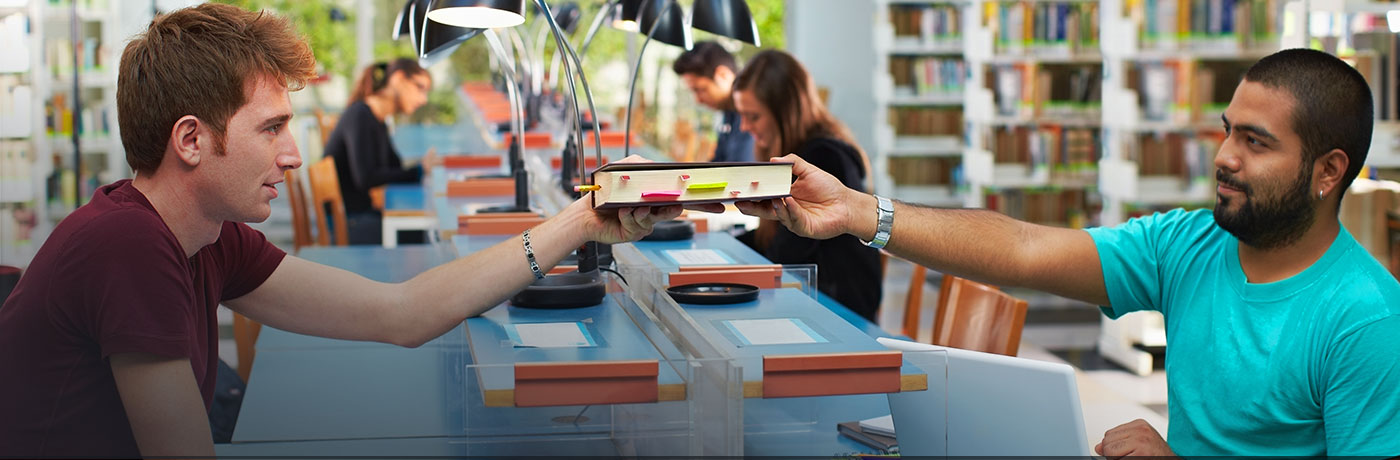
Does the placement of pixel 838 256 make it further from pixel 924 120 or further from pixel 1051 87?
pixel 924 120

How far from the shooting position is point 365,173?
5.52 meters

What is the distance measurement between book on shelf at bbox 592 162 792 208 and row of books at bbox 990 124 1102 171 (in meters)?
5.05

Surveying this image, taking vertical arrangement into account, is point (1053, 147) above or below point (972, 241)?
above

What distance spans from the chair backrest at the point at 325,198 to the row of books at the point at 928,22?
4298mm

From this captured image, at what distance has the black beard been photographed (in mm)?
1706

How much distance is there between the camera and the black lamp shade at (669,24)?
286 centimetres

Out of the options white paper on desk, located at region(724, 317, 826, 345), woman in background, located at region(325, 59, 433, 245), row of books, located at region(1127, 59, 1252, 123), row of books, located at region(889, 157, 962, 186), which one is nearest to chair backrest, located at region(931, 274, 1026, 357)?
white paper on desk, located at region(724, 317, 826, 345)

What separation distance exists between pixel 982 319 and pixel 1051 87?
4080mm

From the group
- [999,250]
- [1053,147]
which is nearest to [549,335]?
[999,250]

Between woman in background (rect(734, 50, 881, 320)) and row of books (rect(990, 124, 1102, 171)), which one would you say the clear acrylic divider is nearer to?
woman in background (rect(734, 50, 881, 320))

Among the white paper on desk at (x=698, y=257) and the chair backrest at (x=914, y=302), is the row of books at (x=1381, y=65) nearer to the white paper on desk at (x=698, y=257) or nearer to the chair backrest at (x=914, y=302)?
the chair backrest at (x=914, y=302)

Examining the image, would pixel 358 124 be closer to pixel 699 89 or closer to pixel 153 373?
pixel 699 89

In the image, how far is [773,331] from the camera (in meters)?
1.71

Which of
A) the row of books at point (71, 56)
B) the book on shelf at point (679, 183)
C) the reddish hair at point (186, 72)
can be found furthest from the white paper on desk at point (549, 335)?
the row of books at point (71, 56)
